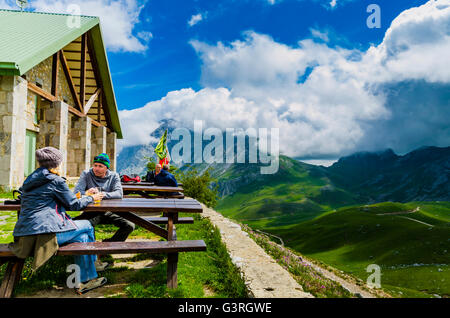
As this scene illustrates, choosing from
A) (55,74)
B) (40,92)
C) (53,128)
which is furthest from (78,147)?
(40,92)

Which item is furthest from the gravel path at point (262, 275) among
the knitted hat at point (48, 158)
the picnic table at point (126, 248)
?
the knitted hat at point (48, 158)

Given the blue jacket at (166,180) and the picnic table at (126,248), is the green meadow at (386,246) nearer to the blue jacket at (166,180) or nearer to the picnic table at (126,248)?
the blue jacket at (166,180)

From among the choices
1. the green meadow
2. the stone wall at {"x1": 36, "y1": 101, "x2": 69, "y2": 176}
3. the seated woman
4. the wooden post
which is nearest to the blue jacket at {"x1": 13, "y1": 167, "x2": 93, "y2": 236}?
the seated woman

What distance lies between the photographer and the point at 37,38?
12680 millimetres

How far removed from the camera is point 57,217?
337 cm

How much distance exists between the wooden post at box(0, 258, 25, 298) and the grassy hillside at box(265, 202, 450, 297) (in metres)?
41.5

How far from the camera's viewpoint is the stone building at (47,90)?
10680mm

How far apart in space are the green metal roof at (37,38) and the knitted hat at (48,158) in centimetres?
912

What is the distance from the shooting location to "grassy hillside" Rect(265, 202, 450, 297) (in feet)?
160
